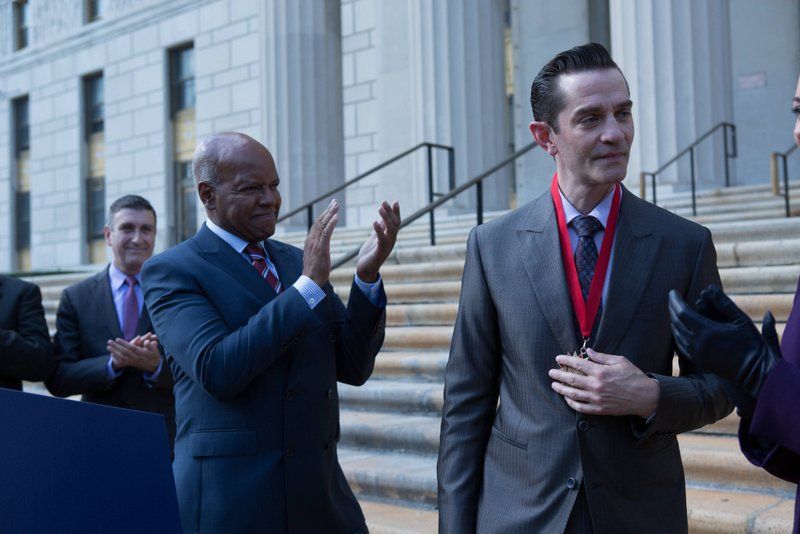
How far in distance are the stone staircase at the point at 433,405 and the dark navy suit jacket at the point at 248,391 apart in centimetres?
204

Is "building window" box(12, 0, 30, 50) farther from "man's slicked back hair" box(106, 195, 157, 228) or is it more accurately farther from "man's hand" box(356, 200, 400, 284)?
"man's hand" box(356, 200, 400, 284)

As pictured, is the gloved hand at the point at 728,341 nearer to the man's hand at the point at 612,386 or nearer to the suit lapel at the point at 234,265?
the man's hand at the point at 612,386

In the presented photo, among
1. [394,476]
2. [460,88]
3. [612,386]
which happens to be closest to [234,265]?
[612,386]

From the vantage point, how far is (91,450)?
1896 millimetres

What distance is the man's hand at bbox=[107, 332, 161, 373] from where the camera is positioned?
3891mm

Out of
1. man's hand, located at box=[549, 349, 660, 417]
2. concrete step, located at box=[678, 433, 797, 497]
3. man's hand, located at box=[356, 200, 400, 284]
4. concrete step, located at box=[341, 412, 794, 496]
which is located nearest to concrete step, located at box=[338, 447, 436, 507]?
concrete step, located at box=[341, 412, 794, 496]

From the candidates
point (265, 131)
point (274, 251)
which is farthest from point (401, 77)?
point (274, 251)

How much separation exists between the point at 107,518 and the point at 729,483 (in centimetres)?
343

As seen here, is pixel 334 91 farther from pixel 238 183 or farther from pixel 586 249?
pixel 586 249

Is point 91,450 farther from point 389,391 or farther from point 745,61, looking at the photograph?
point 745,61

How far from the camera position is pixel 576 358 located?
2.24 metres

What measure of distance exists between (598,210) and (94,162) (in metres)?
24.5

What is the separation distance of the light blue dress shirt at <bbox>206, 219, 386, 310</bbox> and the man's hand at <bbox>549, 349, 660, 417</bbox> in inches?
30.6

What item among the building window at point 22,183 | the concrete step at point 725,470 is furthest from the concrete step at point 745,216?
the building window at point 22,183
